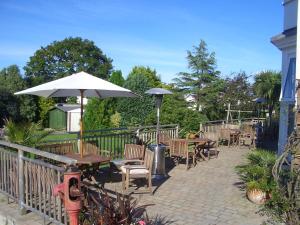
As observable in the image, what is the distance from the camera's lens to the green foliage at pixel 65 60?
196 ft

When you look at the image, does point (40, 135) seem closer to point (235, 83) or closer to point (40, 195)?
point (40, 195)

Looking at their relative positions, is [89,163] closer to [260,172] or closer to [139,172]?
[139,172]

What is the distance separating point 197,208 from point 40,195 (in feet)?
8.81

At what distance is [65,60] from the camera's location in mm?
61812

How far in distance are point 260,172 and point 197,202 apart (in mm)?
1314

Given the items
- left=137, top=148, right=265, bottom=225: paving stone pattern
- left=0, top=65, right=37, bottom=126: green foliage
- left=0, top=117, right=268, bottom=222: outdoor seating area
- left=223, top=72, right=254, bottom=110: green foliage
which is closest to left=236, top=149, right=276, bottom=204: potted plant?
left=137, top=148, right=265, bottom=225: paving stone pattern

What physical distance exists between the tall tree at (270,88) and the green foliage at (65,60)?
40.9 meters

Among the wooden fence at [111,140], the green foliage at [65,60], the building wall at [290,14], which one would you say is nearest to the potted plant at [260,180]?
the building wall at [290,14]

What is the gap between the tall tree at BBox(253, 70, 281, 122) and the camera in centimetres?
2003

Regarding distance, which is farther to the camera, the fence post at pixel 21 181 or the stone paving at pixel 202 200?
the stone paving at pixel 202 200

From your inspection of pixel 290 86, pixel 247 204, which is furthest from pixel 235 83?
pixel 247 204

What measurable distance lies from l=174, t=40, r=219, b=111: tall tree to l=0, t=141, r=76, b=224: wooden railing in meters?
23.6

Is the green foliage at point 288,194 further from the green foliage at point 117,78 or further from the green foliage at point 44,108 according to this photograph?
the green foliage at point 44,108

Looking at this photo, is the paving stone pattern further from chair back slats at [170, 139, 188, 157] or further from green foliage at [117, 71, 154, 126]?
green foliage at [117, 71, 154, 126]
